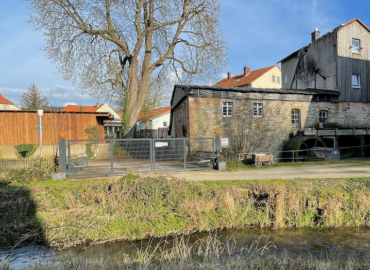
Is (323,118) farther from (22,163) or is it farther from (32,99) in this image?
(32,99)

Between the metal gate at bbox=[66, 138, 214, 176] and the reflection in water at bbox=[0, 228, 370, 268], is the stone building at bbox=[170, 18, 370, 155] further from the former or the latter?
the reflection in water at bbox=[0, 228, 370, 268]

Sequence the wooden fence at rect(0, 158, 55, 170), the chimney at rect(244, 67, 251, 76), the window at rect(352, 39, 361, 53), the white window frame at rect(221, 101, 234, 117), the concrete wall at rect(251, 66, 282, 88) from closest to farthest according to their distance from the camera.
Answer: the wooden fence at rect(0, 158, 55, 170) → the white window frame at rect(221, 101, 234, 117) → the window at rect(352, 39, 361, 53) → the concrete wall at rect(251, 66, 282, 88) → the chimney at rect(244, 67, 251, 76)

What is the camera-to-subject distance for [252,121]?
57.9ft

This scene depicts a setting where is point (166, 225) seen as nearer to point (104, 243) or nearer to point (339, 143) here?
point (104, 243)

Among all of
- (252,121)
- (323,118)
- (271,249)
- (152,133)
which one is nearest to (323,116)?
(323,118)

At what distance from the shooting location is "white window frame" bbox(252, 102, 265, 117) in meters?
17.9

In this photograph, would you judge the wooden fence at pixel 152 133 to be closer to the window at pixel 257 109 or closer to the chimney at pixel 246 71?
the window at pixel 257 109

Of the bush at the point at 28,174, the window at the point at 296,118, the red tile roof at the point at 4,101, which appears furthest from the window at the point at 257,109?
the red tile roof at the point at 4,101

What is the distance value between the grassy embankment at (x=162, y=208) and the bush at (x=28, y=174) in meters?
0.63

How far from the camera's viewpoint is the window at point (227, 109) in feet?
56.3

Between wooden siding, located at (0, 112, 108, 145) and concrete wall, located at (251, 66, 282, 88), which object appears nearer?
wooden siding, located at (0, 112, 108, 145)

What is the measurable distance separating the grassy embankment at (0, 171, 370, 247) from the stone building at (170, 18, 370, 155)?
9132 mm

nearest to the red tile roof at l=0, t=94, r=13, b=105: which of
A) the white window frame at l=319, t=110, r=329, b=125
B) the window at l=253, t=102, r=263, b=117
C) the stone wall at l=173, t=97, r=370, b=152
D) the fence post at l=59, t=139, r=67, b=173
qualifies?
the stone wall at l=173, t=97, r=370, b=152

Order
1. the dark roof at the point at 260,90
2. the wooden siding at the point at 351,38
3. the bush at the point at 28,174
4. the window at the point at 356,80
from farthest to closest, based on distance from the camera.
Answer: the window at the point at 356,80
the wooden siding at the point at 351,38
the dark roof at the point at 260,90
the bush at the point at 28,174
